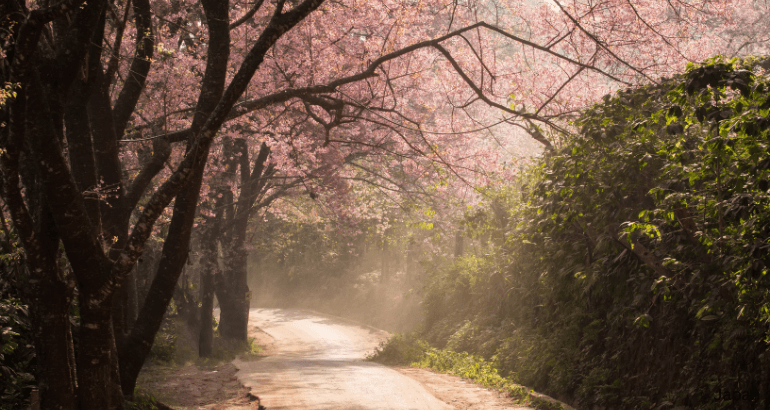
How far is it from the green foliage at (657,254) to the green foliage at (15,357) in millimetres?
6471

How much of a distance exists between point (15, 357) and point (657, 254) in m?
7.92

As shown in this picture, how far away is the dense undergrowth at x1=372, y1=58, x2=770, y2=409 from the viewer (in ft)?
15.7

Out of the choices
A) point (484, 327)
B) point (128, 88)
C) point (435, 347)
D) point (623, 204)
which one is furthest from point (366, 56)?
point (435, 347)

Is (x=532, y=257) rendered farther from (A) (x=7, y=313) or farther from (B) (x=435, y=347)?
(A) (x=7, y=313)

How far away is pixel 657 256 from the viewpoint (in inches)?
277

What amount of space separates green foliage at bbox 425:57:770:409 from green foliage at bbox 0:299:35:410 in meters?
6.47

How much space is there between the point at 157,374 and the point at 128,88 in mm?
6455

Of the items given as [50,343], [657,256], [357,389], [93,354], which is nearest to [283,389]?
[357,389]

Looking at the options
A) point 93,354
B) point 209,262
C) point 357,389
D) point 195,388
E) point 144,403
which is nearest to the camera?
point 93,354

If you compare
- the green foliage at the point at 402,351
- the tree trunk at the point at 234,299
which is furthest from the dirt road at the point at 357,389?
the tree trunk at the point at 234,299

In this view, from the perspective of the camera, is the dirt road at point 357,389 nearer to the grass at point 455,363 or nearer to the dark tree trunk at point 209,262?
the grass at point 455,363

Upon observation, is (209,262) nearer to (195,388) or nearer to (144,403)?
(195,388)

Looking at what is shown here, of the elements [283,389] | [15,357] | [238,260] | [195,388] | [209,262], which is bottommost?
[195,388]

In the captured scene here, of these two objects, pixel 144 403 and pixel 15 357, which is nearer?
pixel 15 357
